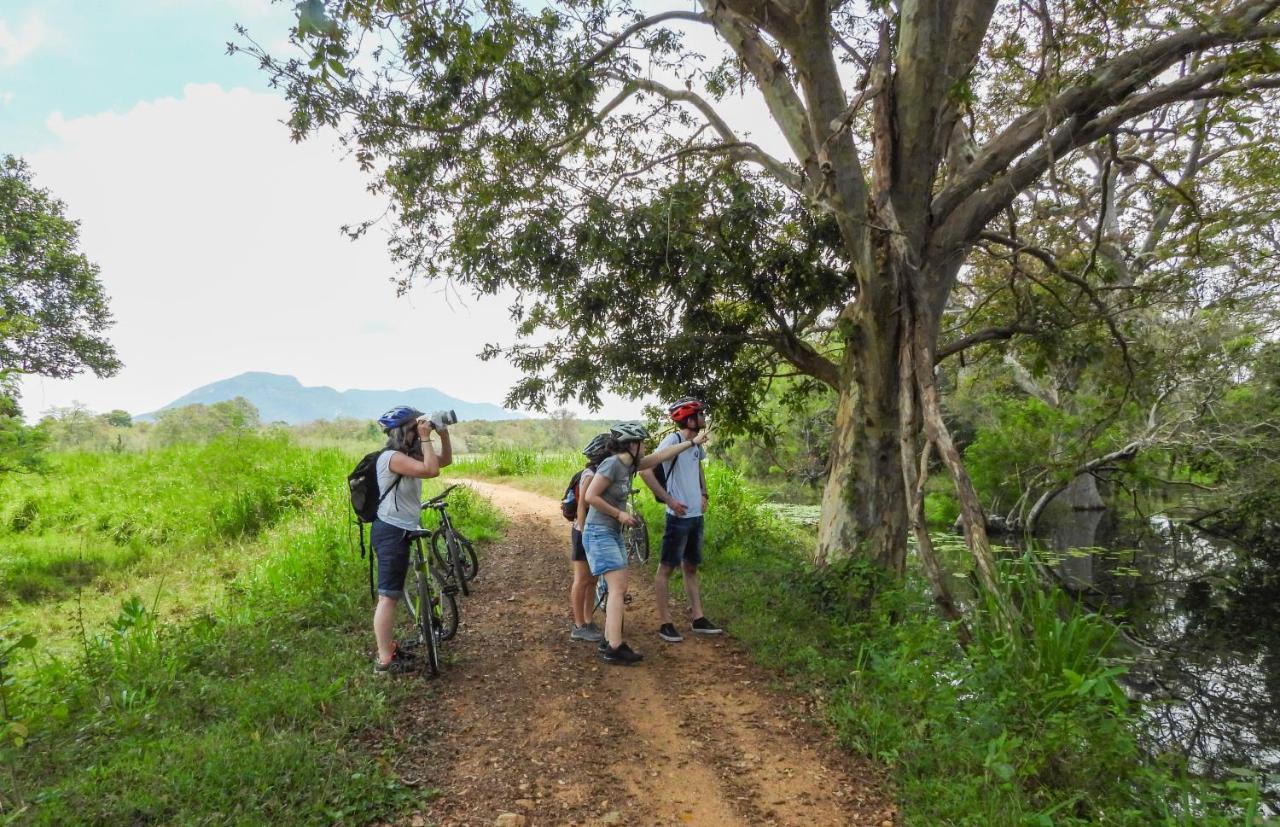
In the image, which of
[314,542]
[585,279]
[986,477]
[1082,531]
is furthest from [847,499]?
[1082,531]

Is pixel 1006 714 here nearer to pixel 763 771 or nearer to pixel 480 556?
pixel 763 771

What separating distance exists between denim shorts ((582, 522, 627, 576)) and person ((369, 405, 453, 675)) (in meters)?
1.25

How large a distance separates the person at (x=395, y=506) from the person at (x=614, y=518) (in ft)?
3.88

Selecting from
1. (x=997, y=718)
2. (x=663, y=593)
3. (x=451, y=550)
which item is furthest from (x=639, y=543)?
(x=997, y=718)

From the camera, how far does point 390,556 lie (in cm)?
495

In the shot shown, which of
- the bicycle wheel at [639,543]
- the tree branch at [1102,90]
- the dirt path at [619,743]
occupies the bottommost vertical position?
the dirt path at [619,743]

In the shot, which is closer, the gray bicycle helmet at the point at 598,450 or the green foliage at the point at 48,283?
the gray bicycle helmet at the point at 598,450

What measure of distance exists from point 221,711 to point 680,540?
11.6ft

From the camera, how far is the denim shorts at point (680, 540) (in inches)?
235

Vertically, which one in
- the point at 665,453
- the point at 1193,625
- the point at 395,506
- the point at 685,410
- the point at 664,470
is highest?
the point at 685,410

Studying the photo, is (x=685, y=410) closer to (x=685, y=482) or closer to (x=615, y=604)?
(x=685, y=482)

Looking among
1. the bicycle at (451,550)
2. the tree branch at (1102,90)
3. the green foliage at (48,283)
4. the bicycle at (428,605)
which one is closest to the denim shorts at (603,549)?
the bicycle at (428,605)

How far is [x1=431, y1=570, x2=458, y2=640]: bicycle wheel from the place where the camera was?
5594 mm

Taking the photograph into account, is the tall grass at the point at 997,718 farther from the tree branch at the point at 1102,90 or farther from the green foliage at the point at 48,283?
the green foliage at the point at 48,283
